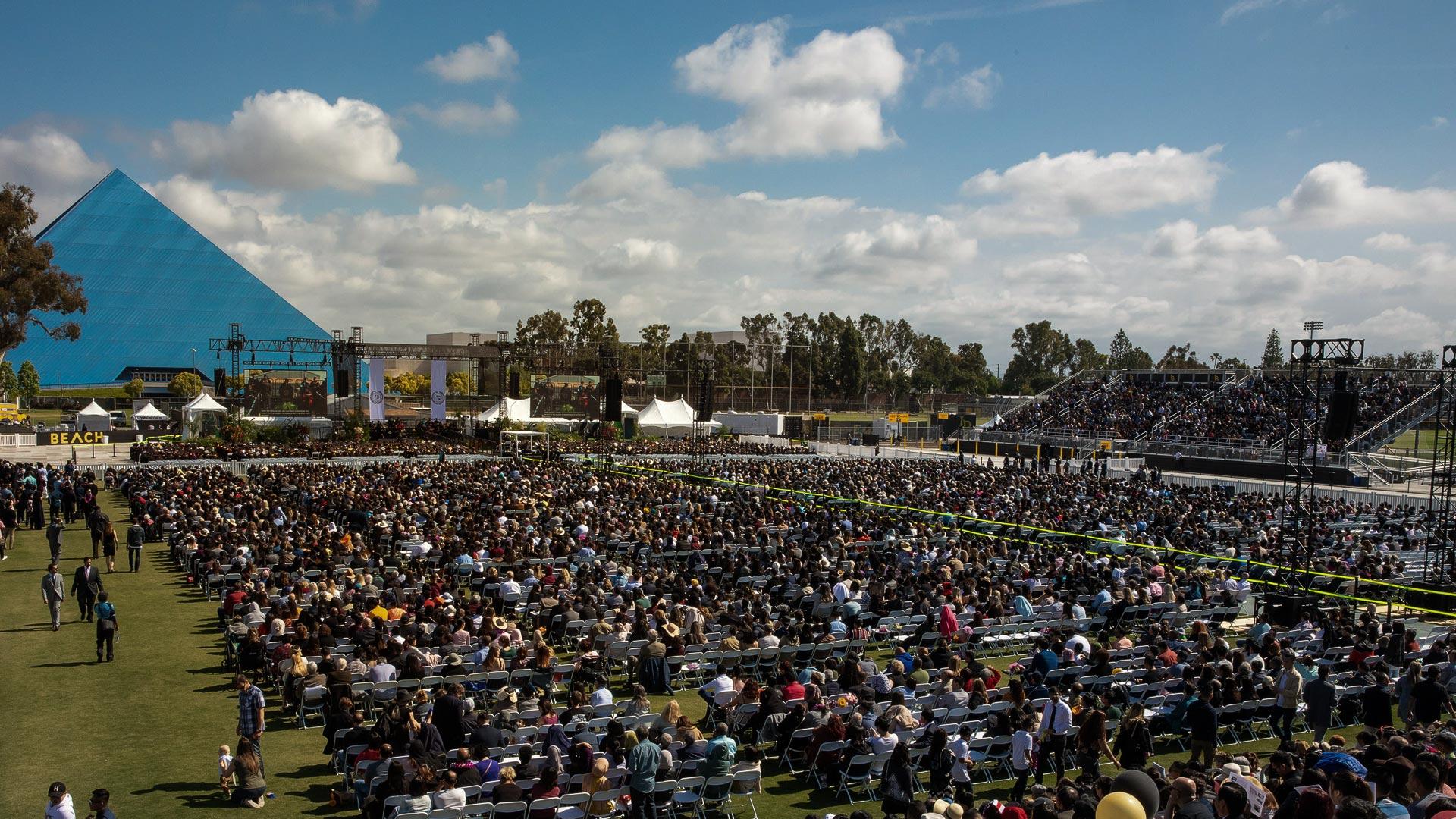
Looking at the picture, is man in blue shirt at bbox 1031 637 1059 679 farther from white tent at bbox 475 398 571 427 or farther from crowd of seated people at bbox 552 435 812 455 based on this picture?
white tent at bbox 475 398 571 427

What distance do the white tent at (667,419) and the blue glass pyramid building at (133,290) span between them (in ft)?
358

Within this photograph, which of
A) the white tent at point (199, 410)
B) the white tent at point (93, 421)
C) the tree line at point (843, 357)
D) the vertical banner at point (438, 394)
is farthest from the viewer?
the tree line at point (843, 357)

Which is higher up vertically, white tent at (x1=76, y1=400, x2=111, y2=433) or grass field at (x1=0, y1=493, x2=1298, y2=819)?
white tent at (x1=76, y1=400, x2=111, y2=433)

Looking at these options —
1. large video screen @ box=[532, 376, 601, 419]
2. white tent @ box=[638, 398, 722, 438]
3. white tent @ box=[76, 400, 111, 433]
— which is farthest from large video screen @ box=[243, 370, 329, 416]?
white tent @ box=[638, 398, 722, 438]

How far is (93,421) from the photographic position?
53844mm

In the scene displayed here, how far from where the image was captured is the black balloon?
6047 mm

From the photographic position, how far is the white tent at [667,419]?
2080 inches

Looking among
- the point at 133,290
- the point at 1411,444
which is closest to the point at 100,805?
the point at 1411,444

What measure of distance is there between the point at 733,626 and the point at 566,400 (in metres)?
50.2

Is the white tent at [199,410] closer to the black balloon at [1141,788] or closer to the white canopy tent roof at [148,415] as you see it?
the white canopy tent roof at [148,415]

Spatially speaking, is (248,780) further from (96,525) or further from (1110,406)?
(1110,406)

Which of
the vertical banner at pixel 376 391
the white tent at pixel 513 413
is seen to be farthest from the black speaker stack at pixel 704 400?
the vertical banner at pixel 376 391

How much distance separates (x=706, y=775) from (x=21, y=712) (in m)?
8.46

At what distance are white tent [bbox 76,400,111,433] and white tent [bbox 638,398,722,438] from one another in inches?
1189
